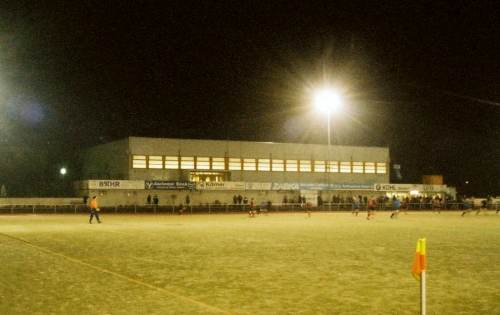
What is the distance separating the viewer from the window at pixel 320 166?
72.2m

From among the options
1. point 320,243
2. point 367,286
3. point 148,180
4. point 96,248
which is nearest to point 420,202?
point 148,180

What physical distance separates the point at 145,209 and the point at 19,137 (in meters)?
33.9

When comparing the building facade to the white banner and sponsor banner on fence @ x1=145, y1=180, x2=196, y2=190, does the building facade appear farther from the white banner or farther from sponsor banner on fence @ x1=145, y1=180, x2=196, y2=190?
the white banner

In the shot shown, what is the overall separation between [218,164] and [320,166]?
43.5 feet

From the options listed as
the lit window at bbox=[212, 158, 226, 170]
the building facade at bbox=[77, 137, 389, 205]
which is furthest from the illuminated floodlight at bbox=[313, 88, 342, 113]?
the lit window at bbox=[212, 158, 226, 170]

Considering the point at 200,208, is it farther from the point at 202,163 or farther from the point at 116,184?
the point at 202,163

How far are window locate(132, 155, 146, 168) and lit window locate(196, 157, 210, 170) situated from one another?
20.4 ft

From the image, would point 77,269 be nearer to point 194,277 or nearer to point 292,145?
point 194,277

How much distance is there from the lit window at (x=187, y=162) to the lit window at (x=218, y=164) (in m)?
2.66

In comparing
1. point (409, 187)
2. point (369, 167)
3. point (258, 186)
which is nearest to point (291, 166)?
point (258, 186)

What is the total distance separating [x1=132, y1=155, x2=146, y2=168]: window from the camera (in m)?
62.5

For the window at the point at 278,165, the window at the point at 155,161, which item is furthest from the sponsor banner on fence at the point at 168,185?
the window at the point at 278,165

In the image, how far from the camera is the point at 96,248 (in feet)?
61.2

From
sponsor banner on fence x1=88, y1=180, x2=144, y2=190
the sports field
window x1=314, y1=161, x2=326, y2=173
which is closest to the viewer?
the sports field
